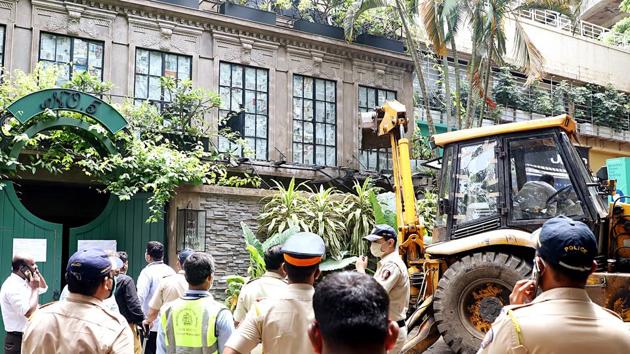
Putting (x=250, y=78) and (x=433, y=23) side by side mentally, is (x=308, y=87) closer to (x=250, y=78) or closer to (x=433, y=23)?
(x=250, y=78)

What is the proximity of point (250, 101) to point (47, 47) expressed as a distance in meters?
4.61

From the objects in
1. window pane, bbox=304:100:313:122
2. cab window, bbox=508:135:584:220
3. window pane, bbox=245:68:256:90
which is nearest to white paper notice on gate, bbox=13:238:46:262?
window pane, bbox=245:68:256:90

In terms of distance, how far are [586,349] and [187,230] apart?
9.14m

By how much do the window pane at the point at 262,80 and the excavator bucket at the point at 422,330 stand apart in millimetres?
8943

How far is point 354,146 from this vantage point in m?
15.9

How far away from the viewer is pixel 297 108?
15.4 meters

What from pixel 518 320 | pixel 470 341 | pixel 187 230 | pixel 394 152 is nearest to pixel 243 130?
pixel 187 230

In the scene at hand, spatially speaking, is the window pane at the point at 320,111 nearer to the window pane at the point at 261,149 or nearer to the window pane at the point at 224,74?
the window pane at the point at 261,149

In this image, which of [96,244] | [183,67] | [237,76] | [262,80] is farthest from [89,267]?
[262,80]

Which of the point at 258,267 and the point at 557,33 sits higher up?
the point at 557,33

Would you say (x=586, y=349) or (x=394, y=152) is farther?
(x=394, y=152)

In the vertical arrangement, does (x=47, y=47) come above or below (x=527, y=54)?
below

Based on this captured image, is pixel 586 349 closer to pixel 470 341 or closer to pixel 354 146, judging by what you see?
pixel 470 341

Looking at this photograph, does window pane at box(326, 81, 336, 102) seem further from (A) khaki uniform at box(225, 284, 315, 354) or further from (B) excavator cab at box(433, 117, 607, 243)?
(A) khaki uniform at box(225, 284, 315, 354)
